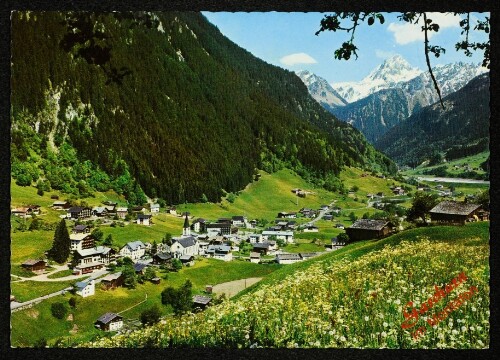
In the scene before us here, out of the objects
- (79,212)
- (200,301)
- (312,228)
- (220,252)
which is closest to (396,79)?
(312,228)

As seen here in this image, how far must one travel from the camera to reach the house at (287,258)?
8034 mm

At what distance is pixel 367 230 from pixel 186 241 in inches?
131

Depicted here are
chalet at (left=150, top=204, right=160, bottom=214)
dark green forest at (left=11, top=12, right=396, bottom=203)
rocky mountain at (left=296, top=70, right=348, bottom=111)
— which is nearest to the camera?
dark green forest at (left=11, top=12, right=396, bottom=203)

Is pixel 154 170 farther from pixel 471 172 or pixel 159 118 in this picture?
pixel 471 172

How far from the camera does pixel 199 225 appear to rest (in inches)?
317

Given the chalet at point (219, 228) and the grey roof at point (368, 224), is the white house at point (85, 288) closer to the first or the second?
the chalet at point (219, 228)

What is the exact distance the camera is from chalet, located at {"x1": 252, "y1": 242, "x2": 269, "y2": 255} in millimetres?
8086

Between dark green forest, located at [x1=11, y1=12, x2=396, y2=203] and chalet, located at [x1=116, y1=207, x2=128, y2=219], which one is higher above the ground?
dark green forest, located at [x1=11, y1=12, x2=396, y2=203]

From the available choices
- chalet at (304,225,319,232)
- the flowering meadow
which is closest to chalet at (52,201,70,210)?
the flowering meadow

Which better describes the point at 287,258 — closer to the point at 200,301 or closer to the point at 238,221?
the point at 238,221

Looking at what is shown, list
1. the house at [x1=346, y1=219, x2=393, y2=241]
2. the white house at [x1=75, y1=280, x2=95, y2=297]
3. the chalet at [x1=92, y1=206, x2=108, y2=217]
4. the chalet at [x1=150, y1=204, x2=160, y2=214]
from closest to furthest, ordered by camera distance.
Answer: the white house at [x1=75, y1=280, x2=95, y2=297] → the chalet at [x1=92, y1=206, x2=108, y2=217] → the chalet at [x1=150, y1=204, x2=160, y2=214] → the house at [x1=346, y1=219, x2=393, y2=241]

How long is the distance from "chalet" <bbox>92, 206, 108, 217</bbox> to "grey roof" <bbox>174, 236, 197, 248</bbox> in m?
1.27

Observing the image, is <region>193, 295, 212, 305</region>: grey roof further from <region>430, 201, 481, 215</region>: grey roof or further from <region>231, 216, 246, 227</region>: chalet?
<region>430, 201, 481, 215</region>: grey roof

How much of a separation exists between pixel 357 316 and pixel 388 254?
157 centimetres
